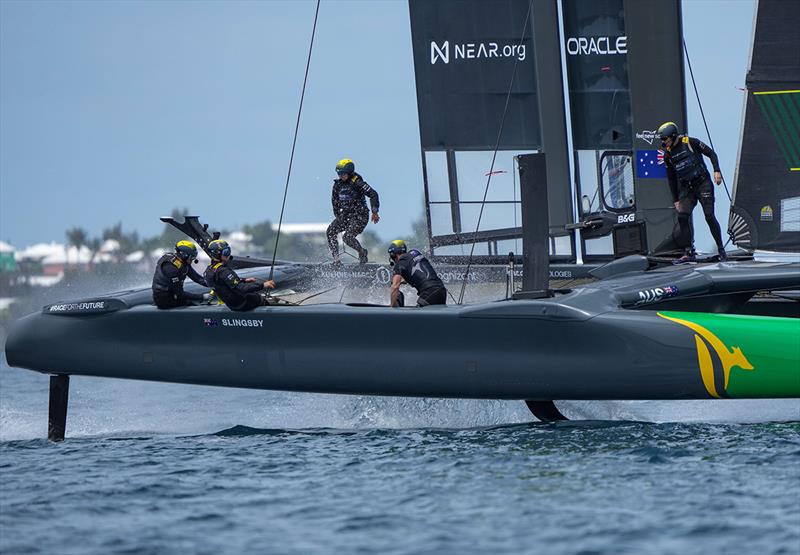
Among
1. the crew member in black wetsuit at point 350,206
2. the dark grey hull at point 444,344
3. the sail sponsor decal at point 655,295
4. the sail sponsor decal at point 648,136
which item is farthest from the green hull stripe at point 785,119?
the crew member in black wetsuit at point 350,206

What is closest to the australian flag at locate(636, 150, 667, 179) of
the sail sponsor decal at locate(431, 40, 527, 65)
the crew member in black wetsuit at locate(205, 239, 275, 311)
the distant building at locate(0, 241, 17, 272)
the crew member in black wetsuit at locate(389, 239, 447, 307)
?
the sail sponsor decal at locate(431, 40, 527, 65)

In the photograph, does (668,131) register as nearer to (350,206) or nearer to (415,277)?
(415,277)

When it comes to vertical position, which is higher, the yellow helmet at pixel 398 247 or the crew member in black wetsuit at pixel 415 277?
the yellow helmet at pixel 398 247

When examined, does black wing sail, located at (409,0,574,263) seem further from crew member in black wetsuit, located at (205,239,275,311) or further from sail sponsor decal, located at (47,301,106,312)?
sail sponsor decal, located at (47,301,106,312)

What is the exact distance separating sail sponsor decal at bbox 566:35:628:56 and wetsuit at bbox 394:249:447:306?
141 inches

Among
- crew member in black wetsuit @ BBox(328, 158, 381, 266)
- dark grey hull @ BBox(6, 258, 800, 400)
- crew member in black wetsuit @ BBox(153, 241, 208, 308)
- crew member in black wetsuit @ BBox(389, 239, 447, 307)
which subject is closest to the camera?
dark grey hull @ BBox(6, 258, 800, 400)

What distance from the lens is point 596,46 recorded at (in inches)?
487

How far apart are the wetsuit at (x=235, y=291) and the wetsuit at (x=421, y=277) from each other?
1026mm

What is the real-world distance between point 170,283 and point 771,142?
4.75m

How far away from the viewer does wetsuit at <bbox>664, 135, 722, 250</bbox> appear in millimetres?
9984

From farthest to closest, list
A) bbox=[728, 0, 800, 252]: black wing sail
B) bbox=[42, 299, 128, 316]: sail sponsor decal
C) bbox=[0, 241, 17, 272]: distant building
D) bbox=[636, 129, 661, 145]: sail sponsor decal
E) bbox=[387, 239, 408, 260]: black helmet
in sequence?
bbox=[0, 241, 17, 272]: distant building < bbox=[636, 129, 661, 145]: sail sponsor decal < bbox=[728, 0, 800, 252]: black wing sail < bbox=[42, 299, 128, 316]: sail sponsor decal < bbox=[387, 239, 408, 260]: black helmet

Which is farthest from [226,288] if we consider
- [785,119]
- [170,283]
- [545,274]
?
[785,119]

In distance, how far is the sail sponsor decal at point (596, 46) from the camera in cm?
1231

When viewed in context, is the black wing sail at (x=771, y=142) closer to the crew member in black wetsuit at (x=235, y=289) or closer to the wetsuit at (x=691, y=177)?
the wetsuit at (x=691, y=177)
